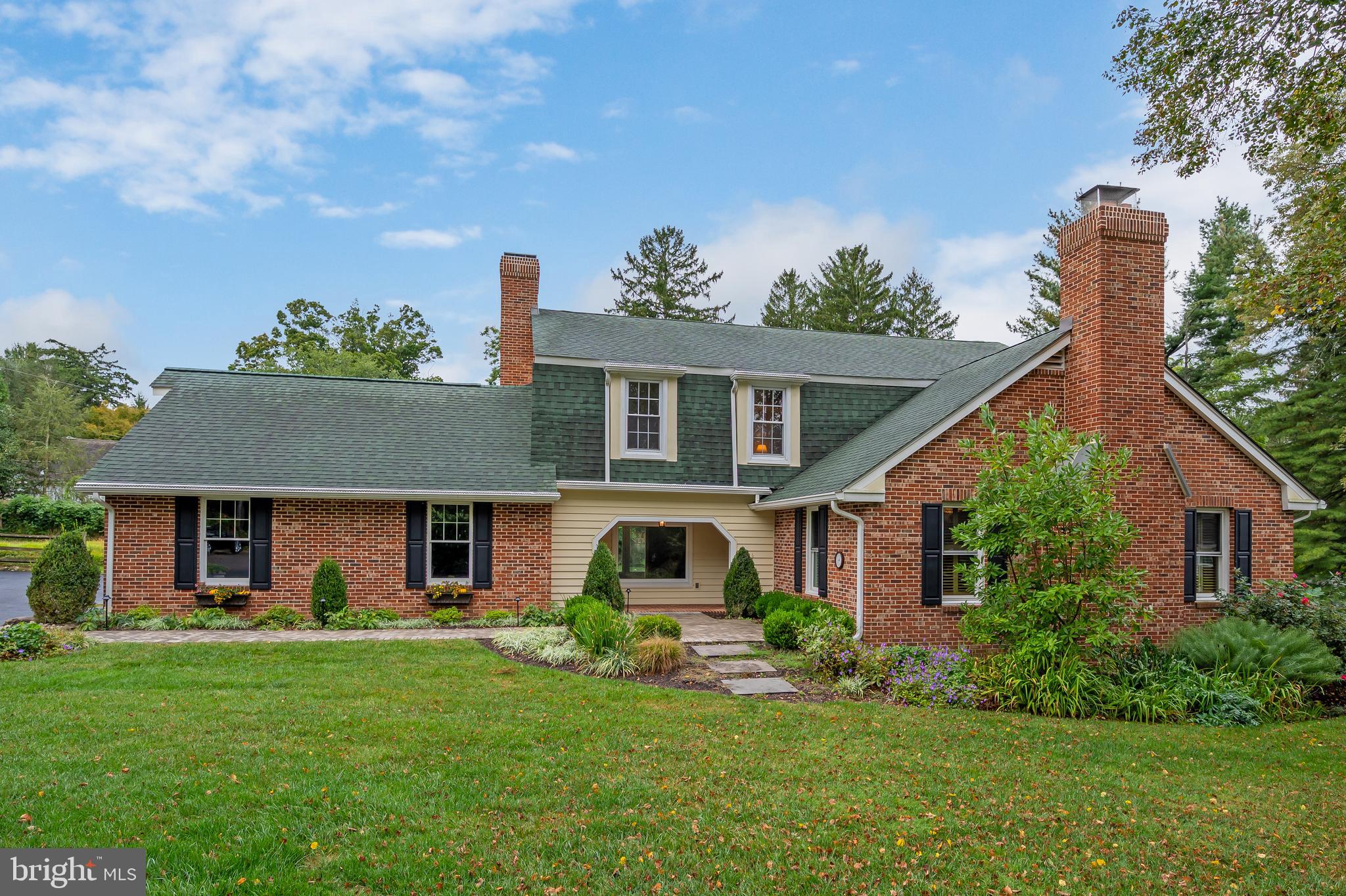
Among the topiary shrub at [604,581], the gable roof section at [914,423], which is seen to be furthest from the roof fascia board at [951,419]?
the topiary shrub at [604,581]

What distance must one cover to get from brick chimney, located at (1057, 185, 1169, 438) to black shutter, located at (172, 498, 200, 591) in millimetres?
15279

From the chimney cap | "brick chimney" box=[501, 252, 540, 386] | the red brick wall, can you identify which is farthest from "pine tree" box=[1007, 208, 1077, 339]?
the red brick wall

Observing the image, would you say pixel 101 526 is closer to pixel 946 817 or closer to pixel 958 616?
pixel 958 616

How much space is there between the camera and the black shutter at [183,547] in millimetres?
13484

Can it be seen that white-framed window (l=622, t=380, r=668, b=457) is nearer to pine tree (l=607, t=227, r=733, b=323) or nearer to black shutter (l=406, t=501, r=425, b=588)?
black shutter (l=406, t=501, r=425, b=588)

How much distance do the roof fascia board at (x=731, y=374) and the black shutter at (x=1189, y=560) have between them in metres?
6.49

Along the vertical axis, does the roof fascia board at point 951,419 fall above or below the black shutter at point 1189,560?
above

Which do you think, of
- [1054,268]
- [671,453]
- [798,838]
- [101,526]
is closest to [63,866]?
[798,838]

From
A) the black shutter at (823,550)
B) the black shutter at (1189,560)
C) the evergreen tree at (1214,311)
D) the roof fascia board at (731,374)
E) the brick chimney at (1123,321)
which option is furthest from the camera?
the evergreen tree at (1214,311)

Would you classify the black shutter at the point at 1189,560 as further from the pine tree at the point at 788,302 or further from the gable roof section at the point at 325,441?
the pine tree at the point at 788,302

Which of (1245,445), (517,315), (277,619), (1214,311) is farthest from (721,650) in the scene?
(1214,311)

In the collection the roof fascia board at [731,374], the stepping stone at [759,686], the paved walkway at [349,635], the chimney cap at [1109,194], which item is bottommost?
the paved walkway at [349,635]

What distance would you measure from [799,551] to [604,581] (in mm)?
3772

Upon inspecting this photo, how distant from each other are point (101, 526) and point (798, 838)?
37790mm
